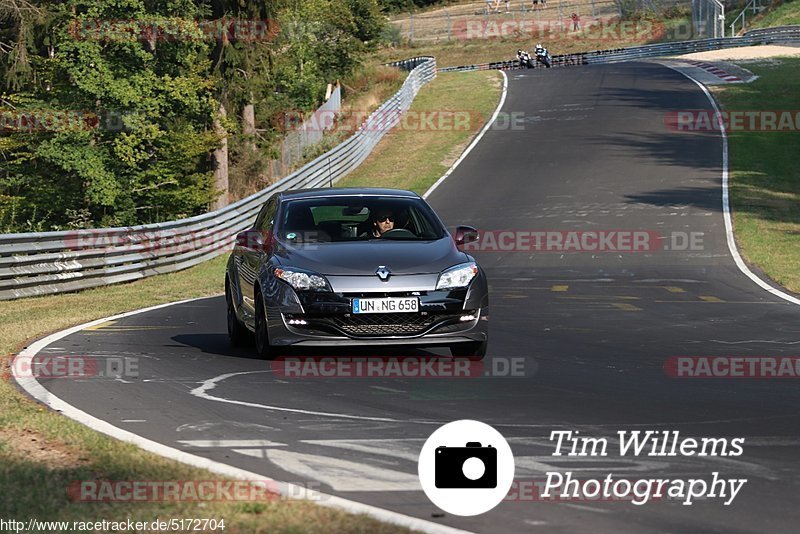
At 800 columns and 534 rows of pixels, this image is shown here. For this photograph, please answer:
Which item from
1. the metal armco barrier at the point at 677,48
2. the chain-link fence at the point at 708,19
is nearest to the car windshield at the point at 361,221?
the metal armco barrier at the point at 677,48

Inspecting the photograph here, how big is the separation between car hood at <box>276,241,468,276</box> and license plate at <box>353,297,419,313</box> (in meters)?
0.25

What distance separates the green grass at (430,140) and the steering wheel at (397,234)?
26137 mm

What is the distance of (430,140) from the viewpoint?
48.8 m

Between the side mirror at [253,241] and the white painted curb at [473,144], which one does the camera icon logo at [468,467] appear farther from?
the white painted curb at [473,144]

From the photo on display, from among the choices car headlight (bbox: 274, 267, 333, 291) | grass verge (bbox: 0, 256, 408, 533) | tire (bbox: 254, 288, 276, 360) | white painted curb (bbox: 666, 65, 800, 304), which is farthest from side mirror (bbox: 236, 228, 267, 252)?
white painted curb (bbox: 666, 65, 800, 304)

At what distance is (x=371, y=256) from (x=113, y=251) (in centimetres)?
1405

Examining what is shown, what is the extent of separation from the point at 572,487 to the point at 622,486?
253mm

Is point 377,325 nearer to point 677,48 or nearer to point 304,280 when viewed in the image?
point 304,280

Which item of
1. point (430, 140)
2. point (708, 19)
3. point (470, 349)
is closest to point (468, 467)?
point (470, 349)

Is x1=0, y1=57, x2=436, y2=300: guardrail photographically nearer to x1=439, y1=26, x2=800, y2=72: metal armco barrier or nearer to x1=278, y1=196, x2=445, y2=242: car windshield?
x1=278, y1=196, x2=445, y2=242: car windshield

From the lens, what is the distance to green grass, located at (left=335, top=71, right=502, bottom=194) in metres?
42.0

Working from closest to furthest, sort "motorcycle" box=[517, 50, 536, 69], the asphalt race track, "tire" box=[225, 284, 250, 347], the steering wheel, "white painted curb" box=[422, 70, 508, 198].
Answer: the asphalt race track < the steering wheel < "tire" box=[225, 284, 250, 347] < "white painted curb" box=[422, 70, 508, 198] < "motorcycle" box=[517, 50, 536, 69]

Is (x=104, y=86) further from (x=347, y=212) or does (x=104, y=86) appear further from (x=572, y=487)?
(x=572, y=487)

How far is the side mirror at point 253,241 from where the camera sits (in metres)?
12.5
